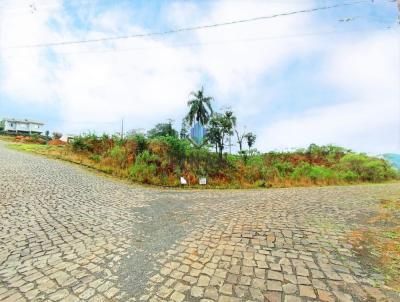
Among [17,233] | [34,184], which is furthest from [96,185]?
[17,233]

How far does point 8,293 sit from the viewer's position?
10.5ft

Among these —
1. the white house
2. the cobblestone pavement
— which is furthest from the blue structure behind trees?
the white house

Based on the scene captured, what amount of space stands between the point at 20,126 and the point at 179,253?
89.4 m

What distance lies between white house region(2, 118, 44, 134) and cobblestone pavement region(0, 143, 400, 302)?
82.8 metres

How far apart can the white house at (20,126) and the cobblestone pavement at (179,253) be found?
82.8 meters

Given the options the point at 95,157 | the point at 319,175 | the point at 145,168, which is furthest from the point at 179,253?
the point at 319,175

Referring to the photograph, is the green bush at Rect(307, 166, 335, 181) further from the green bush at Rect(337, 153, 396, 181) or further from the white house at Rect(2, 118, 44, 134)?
the white house at Rect(2, 118, 44, 134)

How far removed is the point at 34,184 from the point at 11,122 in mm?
81499

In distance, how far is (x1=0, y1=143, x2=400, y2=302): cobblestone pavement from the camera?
10.2ft

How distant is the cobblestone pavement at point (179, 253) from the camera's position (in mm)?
3113

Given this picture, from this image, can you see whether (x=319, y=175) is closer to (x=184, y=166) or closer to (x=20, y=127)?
(x=184, y=166)

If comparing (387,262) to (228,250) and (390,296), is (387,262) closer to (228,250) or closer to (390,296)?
(390,296)

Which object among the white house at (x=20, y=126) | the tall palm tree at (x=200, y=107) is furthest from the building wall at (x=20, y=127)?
the tall palm tree at (x=200, y=107)

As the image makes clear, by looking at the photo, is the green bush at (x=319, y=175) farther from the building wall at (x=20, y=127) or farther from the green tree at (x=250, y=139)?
the building wall at (x=20, y=127)
